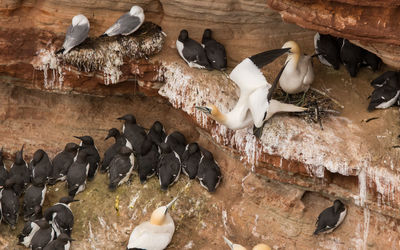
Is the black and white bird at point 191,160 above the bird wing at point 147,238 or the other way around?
above

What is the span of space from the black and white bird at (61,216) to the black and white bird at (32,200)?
1.11 ft

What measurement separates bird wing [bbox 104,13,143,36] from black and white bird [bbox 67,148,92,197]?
2.13m

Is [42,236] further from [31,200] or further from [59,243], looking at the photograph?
[31,200]

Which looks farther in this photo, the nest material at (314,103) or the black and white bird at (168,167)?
the black and white bird at (168,167)

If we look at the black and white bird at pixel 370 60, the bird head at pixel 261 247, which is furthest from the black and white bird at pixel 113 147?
the black and white bird at pixel 370 60

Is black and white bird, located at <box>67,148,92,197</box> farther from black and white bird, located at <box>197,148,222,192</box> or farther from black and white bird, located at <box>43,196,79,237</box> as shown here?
black and white bird, located at <box>197,148,222,192</box>

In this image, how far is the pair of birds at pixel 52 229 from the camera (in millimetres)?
11805

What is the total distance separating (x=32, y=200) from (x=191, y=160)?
274 cm

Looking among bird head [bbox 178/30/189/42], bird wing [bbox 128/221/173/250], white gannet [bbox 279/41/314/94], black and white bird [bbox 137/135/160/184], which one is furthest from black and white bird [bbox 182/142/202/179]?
white gannet [bbox 279/41/314/94]

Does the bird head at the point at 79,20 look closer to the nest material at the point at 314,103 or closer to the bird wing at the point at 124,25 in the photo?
the bird wing at the point at 124,25

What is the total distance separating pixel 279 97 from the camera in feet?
40.3

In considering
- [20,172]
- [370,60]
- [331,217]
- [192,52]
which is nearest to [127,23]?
[192,52]

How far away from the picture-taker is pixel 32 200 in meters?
12.5

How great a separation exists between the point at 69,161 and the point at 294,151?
4.09m
